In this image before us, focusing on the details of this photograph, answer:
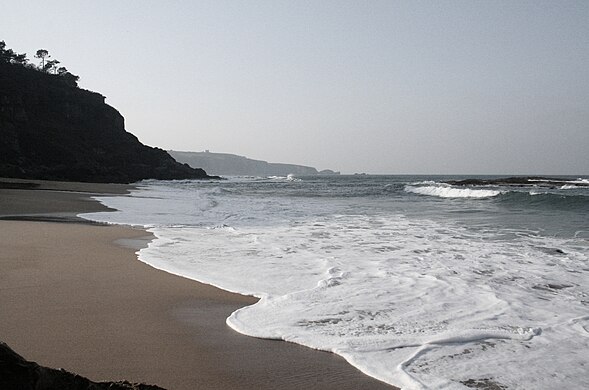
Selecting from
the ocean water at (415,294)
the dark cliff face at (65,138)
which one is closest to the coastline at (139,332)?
the ocean water at (415,294)

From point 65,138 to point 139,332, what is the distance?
62463 mm

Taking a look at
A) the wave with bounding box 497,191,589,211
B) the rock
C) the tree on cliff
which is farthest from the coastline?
the tree on cliff

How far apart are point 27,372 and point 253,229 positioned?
10111mm

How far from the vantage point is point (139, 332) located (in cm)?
385

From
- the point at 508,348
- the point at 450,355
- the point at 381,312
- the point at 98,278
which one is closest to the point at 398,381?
the point at 450,355

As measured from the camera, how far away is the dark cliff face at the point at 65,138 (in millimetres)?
47531

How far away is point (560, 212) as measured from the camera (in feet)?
58.5

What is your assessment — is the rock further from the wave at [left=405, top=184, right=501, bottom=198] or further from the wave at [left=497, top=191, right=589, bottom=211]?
the wave at [left=405, top=184, right=501, bottom=198]

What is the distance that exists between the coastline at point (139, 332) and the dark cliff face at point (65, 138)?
40.5 metres

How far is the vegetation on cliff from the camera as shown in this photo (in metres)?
47.7

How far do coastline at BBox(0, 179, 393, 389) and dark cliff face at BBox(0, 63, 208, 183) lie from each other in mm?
40516

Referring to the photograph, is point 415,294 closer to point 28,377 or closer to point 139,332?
point 139,332

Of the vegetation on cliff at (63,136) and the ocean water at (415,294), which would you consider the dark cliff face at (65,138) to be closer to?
the vegetation on cliff at (63,136)

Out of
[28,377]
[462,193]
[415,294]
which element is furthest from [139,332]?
[462,193]
